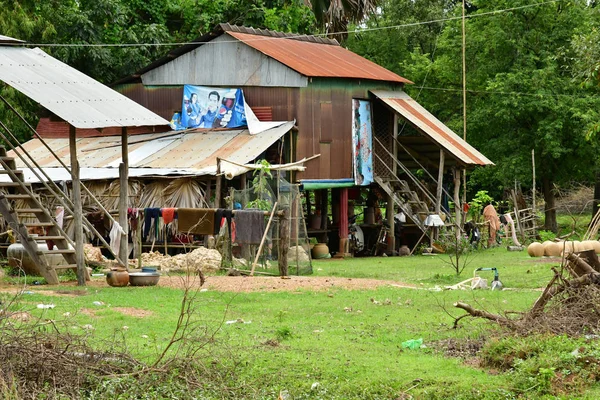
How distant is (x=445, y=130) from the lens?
33094 mm

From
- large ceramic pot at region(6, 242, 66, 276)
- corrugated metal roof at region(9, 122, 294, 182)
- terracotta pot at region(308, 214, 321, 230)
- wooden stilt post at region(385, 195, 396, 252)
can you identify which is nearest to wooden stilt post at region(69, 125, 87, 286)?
large ceramic pot at region(6, 242, 66, 276)

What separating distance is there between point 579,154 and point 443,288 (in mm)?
19991

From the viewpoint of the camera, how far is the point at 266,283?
19438 mm

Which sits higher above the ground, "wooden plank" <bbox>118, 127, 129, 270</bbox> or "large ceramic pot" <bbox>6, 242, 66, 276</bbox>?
"wooden plank" <bbox>118, 127, 129, 270</bbox>

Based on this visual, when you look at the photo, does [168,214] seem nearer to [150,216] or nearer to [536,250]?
[150,216]

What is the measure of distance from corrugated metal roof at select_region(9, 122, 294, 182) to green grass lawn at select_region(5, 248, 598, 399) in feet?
27.3

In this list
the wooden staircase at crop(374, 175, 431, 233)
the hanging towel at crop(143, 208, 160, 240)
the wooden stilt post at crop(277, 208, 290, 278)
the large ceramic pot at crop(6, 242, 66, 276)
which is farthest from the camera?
the wooden staircase at crop(374, 175, 431, 233)

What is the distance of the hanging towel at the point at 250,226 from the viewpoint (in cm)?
2125

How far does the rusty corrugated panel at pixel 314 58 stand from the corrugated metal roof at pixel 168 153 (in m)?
1.94

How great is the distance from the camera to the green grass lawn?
34.2 ft

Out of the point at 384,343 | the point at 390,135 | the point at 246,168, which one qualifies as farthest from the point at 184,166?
the point at 384,343

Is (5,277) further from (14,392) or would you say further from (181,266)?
(14,392)

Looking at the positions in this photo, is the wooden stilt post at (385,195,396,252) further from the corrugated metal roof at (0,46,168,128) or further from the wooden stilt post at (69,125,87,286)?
the wooden stilt post at (69,125,87,286)

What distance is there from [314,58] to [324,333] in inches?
776
